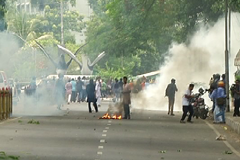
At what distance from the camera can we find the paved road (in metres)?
21.7

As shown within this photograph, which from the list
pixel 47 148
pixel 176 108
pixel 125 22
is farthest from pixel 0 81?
pixel 47 148

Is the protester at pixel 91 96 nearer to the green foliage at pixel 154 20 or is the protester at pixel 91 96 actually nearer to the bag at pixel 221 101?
the green foliage at pixel 154 20

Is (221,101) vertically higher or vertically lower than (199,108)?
higher

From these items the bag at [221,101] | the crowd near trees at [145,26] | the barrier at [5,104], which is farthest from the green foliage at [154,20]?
the bag at [221,101]

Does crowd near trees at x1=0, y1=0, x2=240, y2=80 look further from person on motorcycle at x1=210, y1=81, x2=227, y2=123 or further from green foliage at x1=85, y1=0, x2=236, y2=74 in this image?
person on motorcycle at x1=210, y1=81, x2=227, y2=123

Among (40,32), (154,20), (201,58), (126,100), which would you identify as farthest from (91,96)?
(40,32)

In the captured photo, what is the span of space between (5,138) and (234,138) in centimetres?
688

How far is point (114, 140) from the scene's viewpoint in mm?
25797

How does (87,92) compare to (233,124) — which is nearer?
(233,124)

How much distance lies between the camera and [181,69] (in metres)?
59.5

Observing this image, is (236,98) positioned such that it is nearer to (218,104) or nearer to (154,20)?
(218,104)

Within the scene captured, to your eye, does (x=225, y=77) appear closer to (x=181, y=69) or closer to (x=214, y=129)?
(x=214, y=129)

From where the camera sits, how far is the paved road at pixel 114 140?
2167 cm

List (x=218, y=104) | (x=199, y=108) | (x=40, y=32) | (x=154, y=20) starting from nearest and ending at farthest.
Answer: (x=218, y=104)
(x=199, y=108)
(x=154, y=20)
(x=40, y=32)
